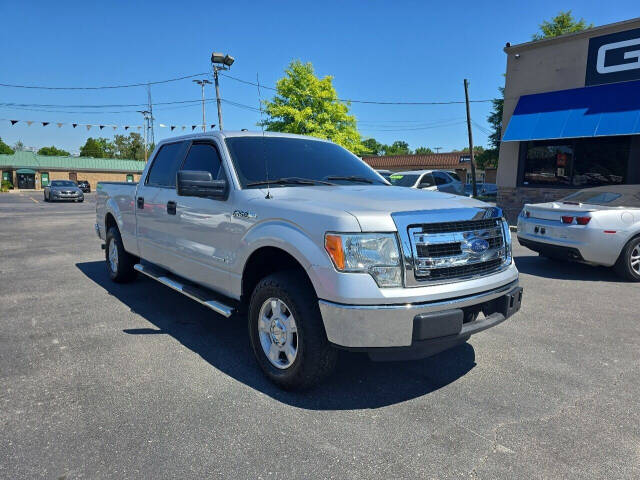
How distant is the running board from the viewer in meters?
3.64

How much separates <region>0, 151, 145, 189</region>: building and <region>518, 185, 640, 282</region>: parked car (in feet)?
213

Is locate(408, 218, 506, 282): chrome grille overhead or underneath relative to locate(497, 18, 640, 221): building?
underneath

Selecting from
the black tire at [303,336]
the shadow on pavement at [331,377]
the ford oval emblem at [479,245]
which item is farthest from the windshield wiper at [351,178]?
Answer: the shadow on pavement at [331,377]

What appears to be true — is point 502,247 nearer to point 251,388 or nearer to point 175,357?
point 251,388

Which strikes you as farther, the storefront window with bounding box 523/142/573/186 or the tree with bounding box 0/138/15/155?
the tree with bounding box 0/138/15/155

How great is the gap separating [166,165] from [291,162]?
69.3 inches

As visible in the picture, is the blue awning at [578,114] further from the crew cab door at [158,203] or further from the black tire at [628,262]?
the crew cab door at [158,203]

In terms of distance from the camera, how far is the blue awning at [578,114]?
13.1 metres

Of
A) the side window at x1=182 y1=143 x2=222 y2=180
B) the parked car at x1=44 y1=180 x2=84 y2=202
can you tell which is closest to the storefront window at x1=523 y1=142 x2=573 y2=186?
the side window at x1=182 y1=143 x2=222 y2=180

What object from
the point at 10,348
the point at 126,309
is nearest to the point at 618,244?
the point at 126,309

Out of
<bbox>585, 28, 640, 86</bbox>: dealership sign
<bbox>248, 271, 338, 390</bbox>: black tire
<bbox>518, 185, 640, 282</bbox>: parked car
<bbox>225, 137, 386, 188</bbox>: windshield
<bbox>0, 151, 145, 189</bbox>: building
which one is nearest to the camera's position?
<bbox>248, 271, 338, 390</bbox>: black tire

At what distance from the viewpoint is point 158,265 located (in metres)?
5.05

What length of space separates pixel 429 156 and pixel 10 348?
5088cm

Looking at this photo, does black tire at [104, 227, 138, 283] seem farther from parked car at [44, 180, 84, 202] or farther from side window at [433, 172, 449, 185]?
parked car at [44, 180, 84, 202]
